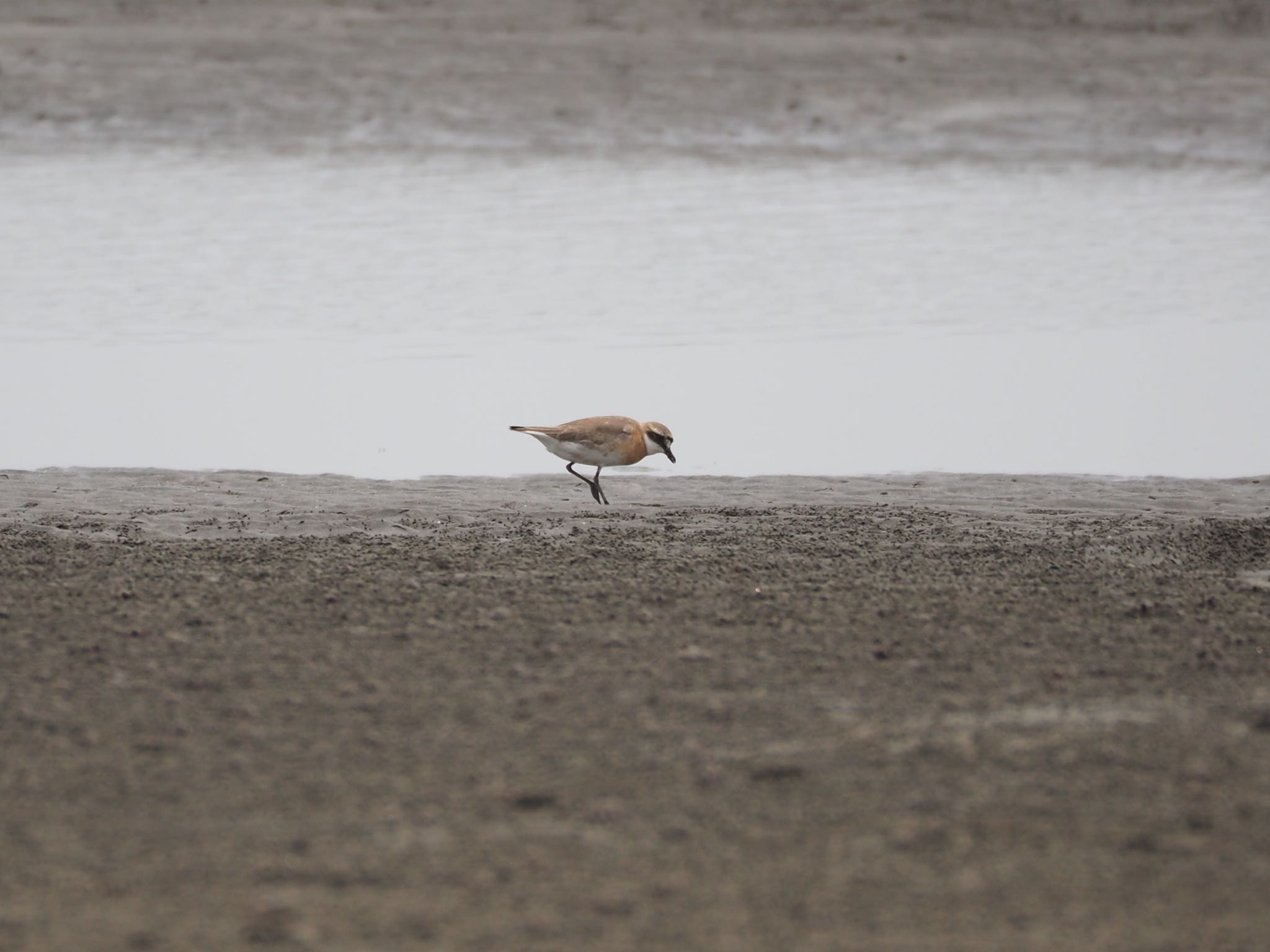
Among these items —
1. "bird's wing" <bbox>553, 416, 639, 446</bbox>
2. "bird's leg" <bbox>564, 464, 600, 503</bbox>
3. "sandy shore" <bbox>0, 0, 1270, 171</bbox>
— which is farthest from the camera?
"sandy shore" <bbox>0, 0, 1270, 171</bbox>

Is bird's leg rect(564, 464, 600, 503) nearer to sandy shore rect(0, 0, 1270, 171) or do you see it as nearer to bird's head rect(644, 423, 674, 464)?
bird's head rect(644, 423, 674, 464)

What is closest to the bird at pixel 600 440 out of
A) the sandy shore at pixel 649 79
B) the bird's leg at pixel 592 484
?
the bird's leg at pixel 592 484

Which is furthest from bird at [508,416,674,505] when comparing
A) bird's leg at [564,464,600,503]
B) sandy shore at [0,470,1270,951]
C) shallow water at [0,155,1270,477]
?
shallow water at [0,155,1270,477]

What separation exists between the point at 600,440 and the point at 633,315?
4.99 meters

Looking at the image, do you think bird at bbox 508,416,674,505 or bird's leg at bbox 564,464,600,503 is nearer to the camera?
bird at bbox 508,416,674,505

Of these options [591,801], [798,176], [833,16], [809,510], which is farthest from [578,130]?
[591,801]

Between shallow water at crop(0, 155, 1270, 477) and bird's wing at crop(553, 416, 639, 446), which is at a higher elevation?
shallow water at crop(0, 155, 1270, 477)

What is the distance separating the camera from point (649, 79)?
23.8 metres

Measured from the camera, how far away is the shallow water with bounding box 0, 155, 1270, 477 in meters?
10.3

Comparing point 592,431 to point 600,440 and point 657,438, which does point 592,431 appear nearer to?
point 600,440

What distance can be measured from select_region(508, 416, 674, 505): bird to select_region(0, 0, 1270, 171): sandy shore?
42.1 ft

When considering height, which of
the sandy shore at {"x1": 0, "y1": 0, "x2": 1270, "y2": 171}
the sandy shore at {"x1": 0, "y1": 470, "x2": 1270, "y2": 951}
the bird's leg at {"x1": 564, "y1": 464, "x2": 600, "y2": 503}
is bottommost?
the sandy shore at {"x1": 0, "y1": 470, "x2": 1270, "y2": 951}

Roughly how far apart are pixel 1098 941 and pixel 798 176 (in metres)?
17.2

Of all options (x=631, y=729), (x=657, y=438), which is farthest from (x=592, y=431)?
(x=631, y=729)
